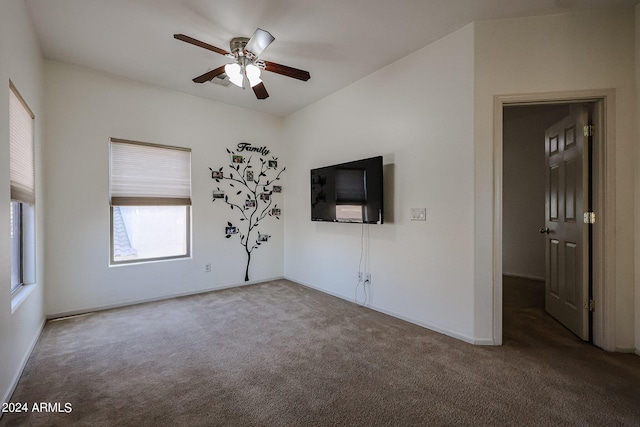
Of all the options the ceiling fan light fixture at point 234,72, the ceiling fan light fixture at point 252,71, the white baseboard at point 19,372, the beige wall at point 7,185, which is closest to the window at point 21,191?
the beige wall at point 7,185

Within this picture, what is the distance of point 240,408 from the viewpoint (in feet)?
Answer: 5.62

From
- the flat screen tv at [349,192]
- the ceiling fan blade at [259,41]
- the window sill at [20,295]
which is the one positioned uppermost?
the ceiling fan blade at [259,41]

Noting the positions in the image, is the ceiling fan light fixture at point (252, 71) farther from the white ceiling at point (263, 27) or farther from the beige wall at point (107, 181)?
the beige wall at point (107, 181)

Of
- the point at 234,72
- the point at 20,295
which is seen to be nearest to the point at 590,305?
the point at 234,72

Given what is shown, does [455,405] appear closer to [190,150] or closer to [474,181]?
[474,181]

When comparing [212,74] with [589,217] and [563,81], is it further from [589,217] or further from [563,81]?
[589,217]

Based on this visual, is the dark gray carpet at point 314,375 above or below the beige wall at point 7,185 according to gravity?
below

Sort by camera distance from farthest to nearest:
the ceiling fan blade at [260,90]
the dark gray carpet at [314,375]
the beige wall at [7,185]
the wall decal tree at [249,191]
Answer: the wall decal tree at [249,191]
the ceiling fan blade at [260,90]
the beige wall at [7,185]
the dark gray carpet at [314,375]

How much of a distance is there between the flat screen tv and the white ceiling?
1.14 m

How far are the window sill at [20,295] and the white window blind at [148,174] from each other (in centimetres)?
123

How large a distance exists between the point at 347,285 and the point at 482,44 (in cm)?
291

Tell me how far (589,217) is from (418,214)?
1.40m

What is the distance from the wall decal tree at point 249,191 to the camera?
4371 mm

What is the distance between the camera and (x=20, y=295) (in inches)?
90.2
